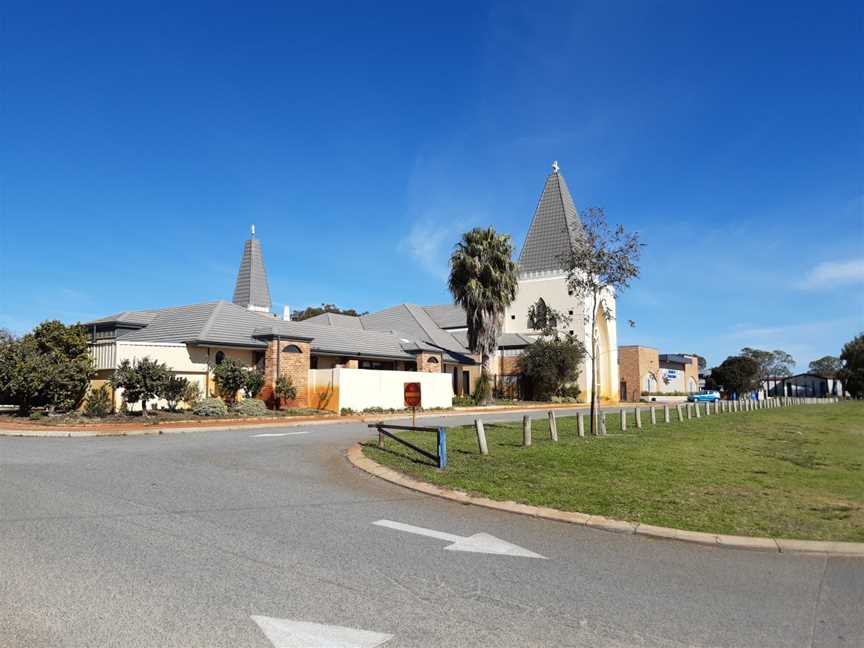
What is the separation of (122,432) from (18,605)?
14084 millimetres

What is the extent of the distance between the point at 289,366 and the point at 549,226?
113 feet

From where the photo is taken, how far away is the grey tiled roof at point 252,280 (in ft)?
166

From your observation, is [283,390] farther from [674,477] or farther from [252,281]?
[252,281]

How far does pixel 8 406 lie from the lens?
2998cm

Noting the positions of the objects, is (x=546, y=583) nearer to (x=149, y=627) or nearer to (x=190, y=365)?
(x=149, y=627)

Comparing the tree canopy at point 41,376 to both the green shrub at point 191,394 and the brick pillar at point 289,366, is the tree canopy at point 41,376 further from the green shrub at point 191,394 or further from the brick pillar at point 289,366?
the brick pillar at point 289,366

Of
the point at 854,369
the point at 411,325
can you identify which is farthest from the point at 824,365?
the point at 411,325

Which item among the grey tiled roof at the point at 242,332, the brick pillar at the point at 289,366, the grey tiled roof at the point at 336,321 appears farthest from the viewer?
the grey tiled roof at the point at 336,321

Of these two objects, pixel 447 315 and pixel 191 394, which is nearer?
pixel 191 394

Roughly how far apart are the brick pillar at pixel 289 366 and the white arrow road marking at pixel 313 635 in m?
23.8

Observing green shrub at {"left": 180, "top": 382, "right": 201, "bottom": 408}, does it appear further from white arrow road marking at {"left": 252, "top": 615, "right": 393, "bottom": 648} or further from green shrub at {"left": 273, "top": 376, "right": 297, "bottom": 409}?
white arrow road marking at {"left": 252, "top": 615, "right": 393, "bottom": 648}

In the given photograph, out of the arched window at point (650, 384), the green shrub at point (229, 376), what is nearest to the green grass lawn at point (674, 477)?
the green shrub at point (229, 376)

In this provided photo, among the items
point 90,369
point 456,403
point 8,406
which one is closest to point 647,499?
point 90,369

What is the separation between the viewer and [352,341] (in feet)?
120
